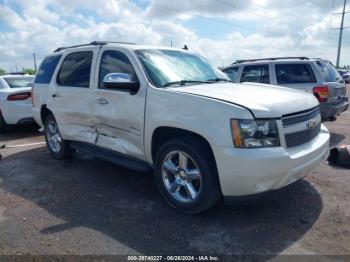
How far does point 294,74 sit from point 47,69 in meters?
5.50

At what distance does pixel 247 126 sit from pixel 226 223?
1138 mm

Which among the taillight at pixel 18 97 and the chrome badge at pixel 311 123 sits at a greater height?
the chrome badge at pixel 311 123

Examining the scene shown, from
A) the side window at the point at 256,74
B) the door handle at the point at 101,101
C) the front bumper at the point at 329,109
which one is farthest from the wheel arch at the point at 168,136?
the side window at the point at 256,74

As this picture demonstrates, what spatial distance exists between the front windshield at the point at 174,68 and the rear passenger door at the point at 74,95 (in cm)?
104

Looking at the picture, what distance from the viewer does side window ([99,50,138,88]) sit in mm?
4457

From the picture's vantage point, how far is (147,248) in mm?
3227

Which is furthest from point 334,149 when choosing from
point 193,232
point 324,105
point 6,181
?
point 6,181

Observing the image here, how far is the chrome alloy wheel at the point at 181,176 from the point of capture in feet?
12.4

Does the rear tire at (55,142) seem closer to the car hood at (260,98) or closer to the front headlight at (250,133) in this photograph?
the car hood at (260,98)

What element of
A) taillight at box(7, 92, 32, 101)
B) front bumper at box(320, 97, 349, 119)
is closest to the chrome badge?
front bumper at box(320, 97, 349, 119)

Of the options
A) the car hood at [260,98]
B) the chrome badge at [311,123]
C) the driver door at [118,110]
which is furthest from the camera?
the driver door at [118,110]

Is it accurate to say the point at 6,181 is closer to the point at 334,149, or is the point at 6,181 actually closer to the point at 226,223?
the point at 226,223

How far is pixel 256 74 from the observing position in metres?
8.72

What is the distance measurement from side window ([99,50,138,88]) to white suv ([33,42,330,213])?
1 cm
